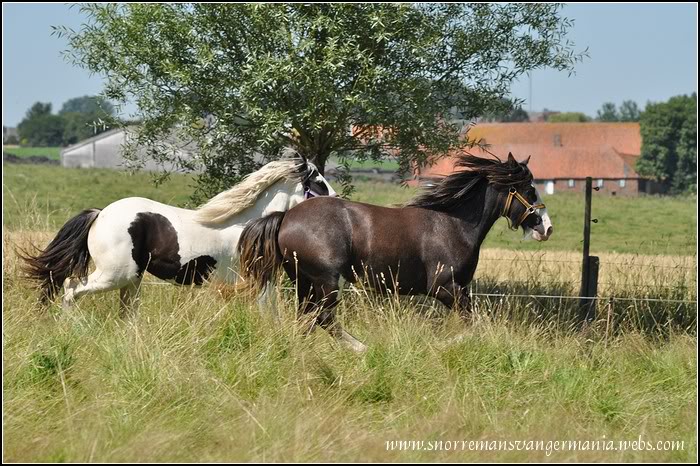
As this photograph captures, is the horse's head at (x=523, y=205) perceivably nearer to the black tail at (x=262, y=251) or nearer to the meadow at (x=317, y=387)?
the meadow at (x=317, y=387)

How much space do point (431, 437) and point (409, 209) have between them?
3455mm

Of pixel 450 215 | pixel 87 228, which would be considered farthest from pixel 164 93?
pixel 450 215

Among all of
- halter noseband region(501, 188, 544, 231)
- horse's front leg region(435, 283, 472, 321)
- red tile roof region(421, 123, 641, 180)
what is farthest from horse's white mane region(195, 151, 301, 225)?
red tile roof region(421, 123, 641, 180)

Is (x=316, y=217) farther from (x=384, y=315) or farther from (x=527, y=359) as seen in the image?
(x=527, y=359)

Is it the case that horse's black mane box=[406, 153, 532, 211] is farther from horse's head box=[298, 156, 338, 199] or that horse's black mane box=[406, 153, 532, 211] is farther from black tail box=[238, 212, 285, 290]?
black tail box=[238, 212, 285, 290]

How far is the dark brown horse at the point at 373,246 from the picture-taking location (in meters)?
8.40

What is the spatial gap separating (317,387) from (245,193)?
306 centimetres

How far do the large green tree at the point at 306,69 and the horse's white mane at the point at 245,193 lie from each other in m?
0.47

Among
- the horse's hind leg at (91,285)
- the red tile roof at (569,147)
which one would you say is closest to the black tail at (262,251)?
the horse's hind leg at (91,285)

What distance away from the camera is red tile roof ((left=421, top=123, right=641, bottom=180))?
7544cm

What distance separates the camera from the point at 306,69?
9.58 m

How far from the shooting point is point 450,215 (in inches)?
353

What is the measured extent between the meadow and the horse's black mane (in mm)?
1142

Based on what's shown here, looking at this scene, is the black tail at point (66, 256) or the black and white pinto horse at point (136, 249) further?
the black tail at point (66, 256)
